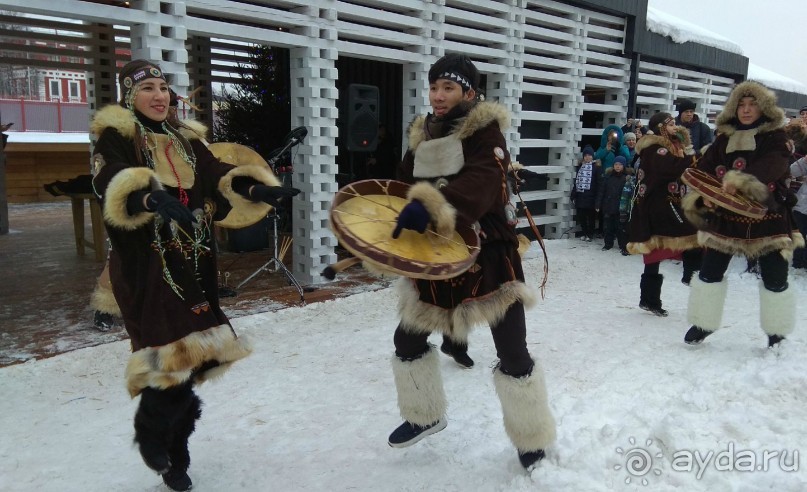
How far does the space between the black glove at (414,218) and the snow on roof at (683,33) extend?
9935 mm

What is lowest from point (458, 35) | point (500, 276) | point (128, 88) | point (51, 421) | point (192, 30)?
point (51, 421)

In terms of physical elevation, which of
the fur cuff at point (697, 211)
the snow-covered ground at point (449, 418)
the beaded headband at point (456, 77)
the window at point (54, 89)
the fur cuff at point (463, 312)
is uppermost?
the window at point (54, 89)

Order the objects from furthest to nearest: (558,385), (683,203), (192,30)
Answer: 1. (192,30)
2. (683,203)
3. (558,385)

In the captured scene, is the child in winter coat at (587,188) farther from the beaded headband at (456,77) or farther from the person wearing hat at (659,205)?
the beaded headband at (456,77)

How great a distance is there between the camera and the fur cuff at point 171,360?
2.45 meters

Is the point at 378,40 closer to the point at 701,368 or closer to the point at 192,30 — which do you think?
the point at 192,30

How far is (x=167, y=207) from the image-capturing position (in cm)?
216

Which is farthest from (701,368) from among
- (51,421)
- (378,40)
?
(378,40)

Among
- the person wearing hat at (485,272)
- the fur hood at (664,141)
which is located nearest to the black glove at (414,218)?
the person wearing hat at (485,272)

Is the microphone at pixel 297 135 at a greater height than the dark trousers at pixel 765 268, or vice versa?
the microphone at pixel 297 135

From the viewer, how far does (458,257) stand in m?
2.42

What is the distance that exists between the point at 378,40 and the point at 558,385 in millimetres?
4541

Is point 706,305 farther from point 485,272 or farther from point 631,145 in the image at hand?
point 631,145

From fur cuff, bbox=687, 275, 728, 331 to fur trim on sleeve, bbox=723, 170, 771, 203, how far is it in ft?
2.57
